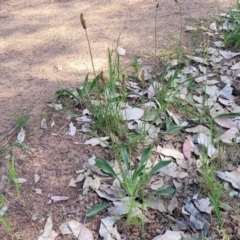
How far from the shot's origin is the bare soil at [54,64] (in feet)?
6.89

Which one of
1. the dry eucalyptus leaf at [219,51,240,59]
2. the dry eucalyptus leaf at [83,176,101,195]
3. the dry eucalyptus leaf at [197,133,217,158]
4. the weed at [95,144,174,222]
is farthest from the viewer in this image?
the dry eucalyptus leaf at [219,51,240,59]

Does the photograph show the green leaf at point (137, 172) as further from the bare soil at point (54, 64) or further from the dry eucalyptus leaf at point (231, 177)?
the dry eucalyptus leaf at point (231, 177)

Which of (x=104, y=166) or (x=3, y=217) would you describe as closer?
(x=3, y=217)

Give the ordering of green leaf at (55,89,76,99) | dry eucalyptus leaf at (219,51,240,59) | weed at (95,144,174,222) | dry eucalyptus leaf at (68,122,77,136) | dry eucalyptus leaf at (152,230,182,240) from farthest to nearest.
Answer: dry eucalyptus leaf at (219,51,240,59)
green leaf at (55,89,76,99)
dry eucalyptus leaf at (68,122,77,136)
weed at (95,144,174,222)
dry eucalyptus leaf at (152,230,182,240)

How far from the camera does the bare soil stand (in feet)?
6.89

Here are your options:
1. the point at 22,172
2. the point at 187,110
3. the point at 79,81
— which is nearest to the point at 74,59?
the point at 79,81

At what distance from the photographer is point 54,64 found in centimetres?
308

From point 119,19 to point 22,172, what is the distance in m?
1.78

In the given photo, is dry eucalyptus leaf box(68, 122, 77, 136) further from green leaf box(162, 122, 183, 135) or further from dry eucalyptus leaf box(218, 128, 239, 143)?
dry eucalyptus leaf box(218, 128, 239, 143)

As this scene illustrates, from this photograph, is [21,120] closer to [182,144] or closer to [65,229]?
[65,229]

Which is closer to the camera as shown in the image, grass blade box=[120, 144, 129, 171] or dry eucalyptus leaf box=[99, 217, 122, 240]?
dry eucalyptus leaf box=[99, 217, 122, 240]

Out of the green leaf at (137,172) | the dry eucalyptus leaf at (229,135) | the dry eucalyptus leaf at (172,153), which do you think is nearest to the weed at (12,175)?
the green leaf at (137,172)

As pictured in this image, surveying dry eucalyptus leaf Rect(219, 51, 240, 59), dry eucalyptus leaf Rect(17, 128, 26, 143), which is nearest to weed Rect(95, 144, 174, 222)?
dry eucalyptus leaf Rect(17, 128, 26, 143)

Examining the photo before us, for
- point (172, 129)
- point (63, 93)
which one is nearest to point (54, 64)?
point (63, 93)
